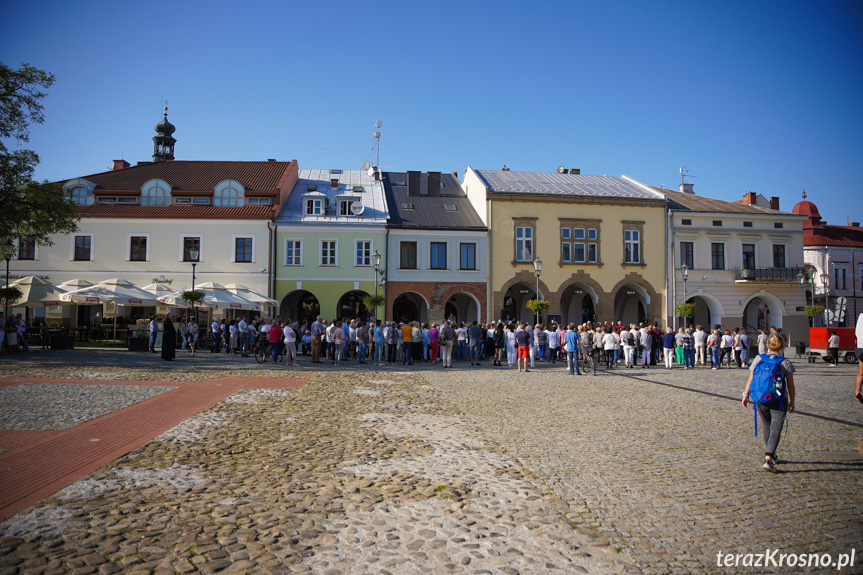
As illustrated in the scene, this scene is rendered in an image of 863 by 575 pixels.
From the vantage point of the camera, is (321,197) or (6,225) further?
(321,197)

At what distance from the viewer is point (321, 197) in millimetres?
35031

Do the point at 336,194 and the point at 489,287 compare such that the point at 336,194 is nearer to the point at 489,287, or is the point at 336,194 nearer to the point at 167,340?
the point at 489,287

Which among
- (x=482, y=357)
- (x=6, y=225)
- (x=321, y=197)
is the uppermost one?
(x=321, y=197)

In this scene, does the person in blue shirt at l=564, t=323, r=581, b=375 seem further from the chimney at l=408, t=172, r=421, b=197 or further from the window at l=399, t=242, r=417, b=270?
the chimney at l=408, t=172, r=421, b=197

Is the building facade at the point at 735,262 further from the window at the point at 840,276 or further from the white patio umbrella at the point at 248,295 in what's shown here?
the white patio umbrella at the point at 248,295

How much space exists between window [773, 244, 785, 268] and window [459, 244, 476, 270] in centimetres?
2043

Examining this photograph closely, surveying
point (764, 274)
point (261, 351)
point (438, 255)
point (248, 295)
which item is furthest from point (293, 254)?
point (764, 274)

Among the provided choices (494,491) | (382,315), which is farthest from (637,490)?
(382,315)

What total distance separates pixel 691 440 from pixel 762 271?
1341 inches

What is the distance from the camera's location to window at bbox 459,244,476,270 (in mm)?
34969

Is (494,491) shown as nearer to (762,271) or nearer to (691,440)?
(691,440)

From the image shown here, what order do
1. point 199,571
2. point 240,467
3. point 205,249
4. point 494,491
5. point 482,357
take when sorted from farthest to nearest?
point 205,249 < point 482,357 < point 240,467 < point 494,491 < point 199,571

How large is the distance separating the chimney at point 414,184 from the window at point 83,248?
64.0ft

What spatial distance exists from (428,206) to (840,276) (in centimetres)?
3944
